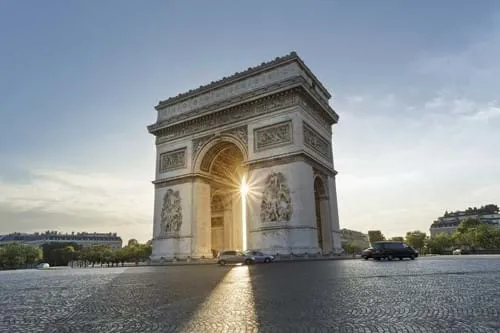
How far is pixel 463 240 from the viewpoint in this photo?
6894cm

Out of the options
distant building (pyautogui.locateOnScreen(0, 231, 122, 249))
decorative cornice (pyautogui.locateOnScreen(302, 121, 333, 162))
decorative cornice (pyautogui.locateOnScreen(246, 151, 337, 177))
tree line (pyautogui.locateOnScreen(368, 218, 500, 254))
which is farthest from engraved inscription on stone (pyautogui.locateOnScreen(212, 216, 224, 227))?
distant building (pyautogui.locateOnScreen(0, 231, 122, 249))

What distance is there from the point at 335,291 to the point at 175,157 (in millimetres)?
25862

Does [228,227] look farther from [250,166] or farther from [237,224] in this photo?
[250,166]

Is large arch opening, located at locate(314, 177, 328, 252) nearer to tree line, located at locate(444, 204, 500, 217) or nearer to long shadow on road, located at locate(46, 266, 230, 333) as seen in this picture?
long shadow on road, located at locate(46, 266, 230, 333)

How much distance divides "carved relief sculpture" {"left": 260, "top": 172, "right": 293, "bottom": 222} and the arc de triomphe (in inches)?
2.7

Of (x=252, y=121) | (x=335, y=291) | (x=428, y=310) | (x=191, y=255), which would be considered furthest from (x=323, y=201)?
(x=428, y=310)

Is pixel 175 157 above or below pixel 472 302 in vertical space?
above

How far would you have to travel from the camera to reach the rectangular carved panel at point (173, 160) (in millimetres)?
31250

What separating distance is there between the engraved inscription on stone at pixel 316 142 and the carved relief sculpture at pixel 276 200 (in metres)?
3.41

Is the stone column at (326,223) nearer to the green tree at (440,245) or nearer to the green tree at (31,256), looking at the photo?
the green tree at (440,245)

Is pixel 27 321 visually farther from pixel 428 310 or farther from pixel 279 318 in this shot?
pixel 428 310

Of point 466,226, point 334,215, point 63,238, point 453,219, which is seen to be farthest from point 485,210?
point 63,238

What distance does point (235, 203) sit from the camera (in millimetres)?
35000

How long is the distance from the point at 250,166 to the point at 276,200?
141 inches
